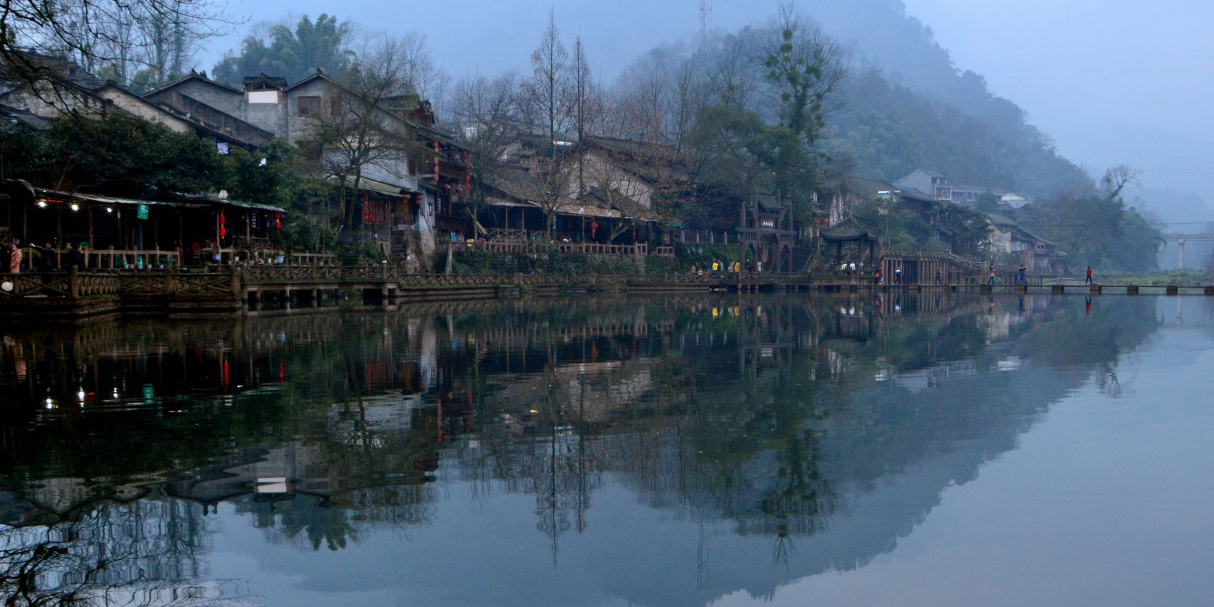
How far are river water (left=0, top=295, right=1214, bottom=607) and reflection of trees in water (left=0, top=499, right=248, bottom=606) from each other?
3 cm

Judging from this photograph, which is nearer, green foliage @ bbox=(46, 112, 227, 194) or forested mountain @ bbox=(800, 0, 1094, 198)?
green foliage @ bbox=(46, 112, 227, 194)

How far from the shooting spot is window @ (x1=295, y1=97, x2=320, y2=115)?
50.7 m

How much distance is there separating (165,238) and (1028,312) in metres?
35.9

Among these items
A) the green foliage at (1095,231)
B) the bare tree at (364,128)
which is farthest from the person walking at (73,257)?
the green foliage at (1095,231)

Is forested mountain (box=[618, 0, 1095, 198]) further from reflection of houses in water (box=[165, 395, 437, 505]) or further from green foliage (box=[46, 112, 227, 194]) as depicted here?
reflection of houses in water (box=[165, 395, 437, 505])

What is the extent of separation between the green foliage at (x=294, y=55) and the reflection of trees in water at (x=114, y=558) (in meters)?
74.6

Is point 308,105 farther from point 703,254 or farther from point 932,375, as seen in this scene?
point 932,375

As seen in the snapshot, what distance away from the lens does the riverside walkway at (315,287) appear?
83.5 ft

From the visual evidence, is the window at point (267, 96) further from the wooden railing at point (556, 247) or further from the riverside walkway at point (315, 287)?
the riverside walkway at point (315, 287)

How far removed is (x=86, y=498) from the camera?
8.45 metres

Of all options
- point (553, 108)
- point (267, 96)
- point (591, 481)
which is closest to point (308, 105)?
point (267, 96)

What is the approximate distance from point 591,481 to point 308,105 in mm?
45781

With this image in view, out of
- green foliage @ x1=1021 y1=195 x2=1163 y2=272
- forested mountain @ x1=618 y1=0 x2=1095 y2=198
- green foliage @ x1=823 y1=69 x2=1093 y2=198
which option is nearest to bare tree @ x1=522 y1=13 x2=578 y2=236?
forested mountain @ x1=618 y1=0 x2=1095 y2=198

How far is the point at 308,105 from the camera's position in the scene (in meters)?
50.9
